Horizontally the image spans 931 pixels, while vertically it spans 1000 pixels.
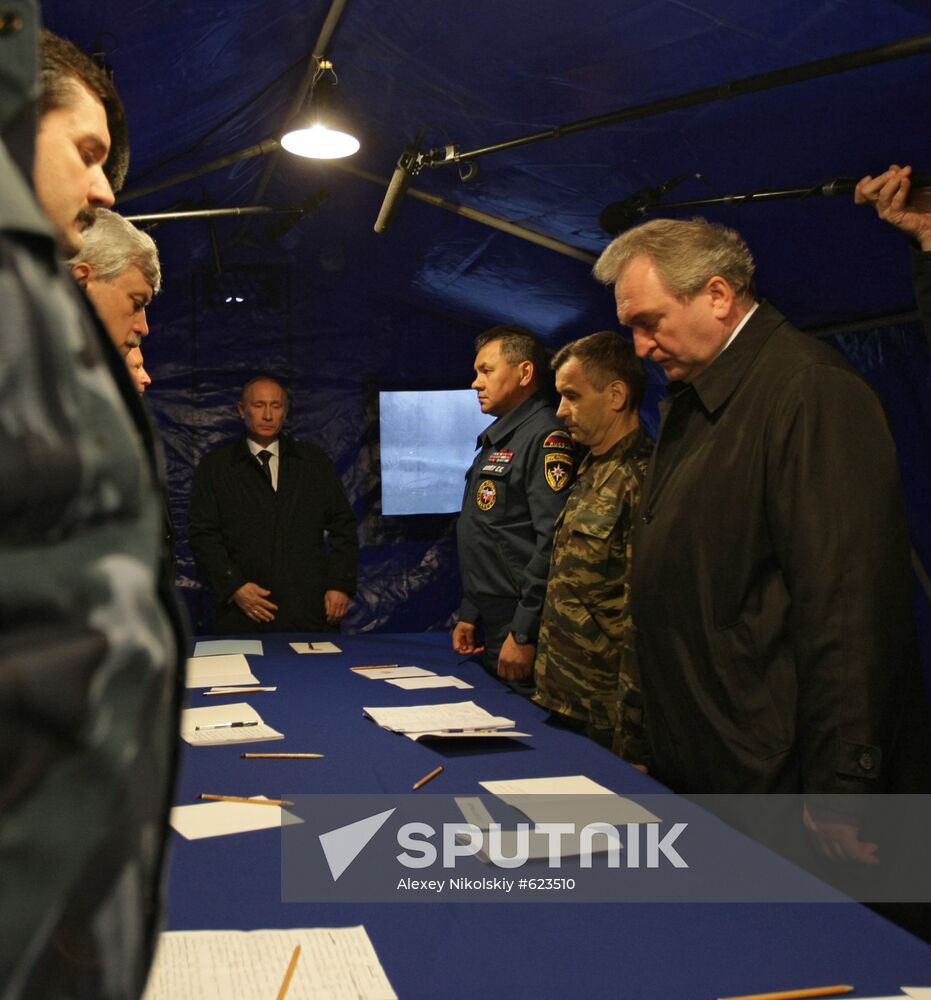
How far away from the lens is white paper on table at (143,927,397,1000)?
893 millimetres

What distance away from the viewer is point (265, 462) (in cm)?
428

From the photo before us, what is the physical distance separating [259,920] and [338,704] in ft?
3.88

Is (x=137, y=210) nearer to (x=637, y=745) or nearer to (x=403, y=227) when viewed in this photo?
(x=403, y=227)

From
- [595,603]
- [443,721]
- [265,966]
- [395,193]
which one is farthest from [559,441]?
[265,966]

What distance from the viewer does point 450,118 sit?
11.0 feet

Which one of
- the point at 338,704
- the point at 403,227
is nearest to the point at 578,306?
the point at 403,227

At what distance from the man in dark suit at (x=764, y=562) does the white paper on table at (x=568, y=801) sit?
281mm

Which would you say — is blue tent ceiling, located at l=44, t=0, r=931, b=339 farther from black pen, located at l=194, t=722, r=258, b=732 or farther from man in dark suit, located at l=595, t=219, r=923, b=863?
black pen, located at l=194, t=722, r=258, b=732

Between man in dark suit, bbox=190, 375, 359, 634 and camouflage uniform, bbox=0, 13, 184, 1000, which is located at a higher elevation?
camouflage uniform, bbox=0, 13, 184, 1000

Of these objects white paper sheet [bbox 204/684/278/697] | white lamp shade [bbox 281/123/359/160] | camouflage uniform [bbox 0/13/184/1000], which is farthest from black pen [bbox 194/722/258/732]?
white lamp shade [bbox 281/123/359/160]

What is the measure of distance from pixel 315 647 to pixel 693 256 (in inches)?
74.3

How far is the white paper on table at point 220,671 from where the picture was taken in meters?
2.54

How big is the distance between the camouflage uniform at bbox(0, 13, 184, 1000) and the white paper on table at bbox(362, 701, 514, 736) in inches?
60.6

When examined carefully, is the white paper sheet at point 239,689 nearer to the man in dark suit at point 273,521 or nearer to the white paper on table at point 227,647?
the white paper on table at point 227,647
